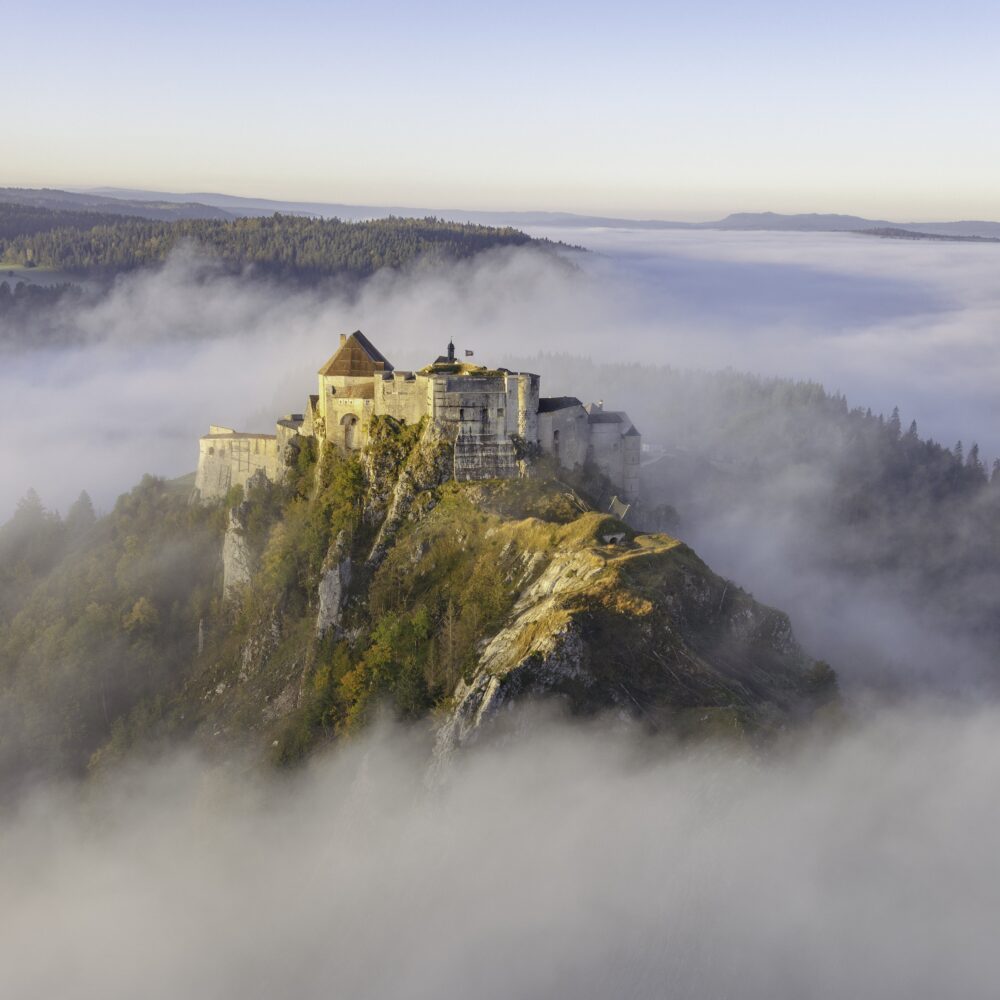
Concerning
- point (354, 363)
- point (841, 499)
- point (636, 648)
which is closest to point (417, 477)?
point (354, 363)

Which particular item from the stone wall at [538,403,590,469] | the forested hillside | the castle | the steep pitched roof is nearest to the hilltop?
the castle

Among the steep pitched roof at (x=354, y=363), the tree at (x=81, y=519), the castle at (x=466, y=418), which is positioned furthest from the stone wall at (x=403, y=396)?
the tree at (x=81, y=519)

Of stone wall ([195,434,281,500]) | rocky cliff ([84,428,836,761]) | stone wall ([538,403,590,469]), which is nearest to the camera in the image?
rocky cliff ([84,428,836,761])

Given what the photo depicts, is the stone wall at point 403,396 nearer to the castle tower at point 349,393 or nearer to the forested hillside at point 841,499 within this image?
the castle tower at point 349,393

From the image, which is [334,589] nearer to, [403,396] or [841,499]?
[403,396]

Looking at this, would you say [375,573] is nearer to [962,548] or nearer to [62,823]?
[62,823]

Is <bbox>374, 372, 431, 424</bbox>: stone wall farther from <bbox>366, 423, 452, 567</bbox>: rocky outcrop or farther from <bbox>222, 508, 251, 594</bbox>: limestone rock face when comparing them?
<bbox>222, 508, 251, 594</bbox>: limestone rock face
